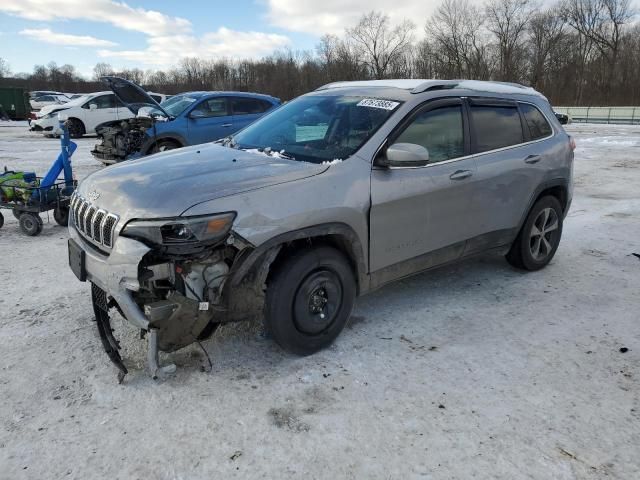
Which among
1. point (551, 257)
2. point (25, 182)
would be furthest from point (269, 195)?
point (25, 182)

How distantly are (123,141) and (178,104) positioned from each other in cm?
156

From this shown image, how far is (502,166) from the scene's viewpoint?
4.38 m

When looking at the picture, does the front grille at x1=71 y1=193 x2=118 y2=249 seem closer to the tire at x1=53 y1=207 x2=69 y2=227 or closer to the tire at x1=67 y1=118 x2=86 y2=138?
the tire at x1=53 y1=207 x2=69 y2=227

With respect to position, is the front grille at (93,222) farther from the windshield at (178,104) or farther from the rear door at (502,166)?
the windshield at (178,104)

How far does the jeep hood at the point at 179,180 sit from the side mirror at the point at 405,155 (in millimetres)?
490

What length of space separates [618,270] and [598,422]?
9.62ft

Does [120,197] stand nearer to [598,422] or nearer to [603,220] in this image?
[598,422]

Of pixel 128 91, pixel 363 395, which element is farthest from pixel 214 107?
pixel 363 395

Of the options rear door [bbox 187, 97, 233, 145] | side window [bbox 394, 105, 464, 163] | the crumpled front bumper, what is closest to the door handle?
side window [bbox 394, 105, 464, 163]

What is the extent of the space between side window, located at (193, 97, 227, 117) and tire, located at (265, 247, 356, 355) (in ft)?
27.7

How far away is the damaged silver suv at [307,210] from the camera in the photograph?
2.87 metres

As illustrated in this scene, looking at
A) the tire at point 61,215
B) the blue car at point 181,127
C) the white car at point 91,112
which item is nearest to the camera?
the tire at point 61,215

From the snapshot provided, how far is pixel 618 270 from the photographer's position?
17.0ft

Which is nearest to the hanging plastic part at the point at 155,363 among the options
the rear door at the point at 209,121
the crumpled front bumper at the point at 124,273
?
the crumpled front bumper at the point at 124,273
